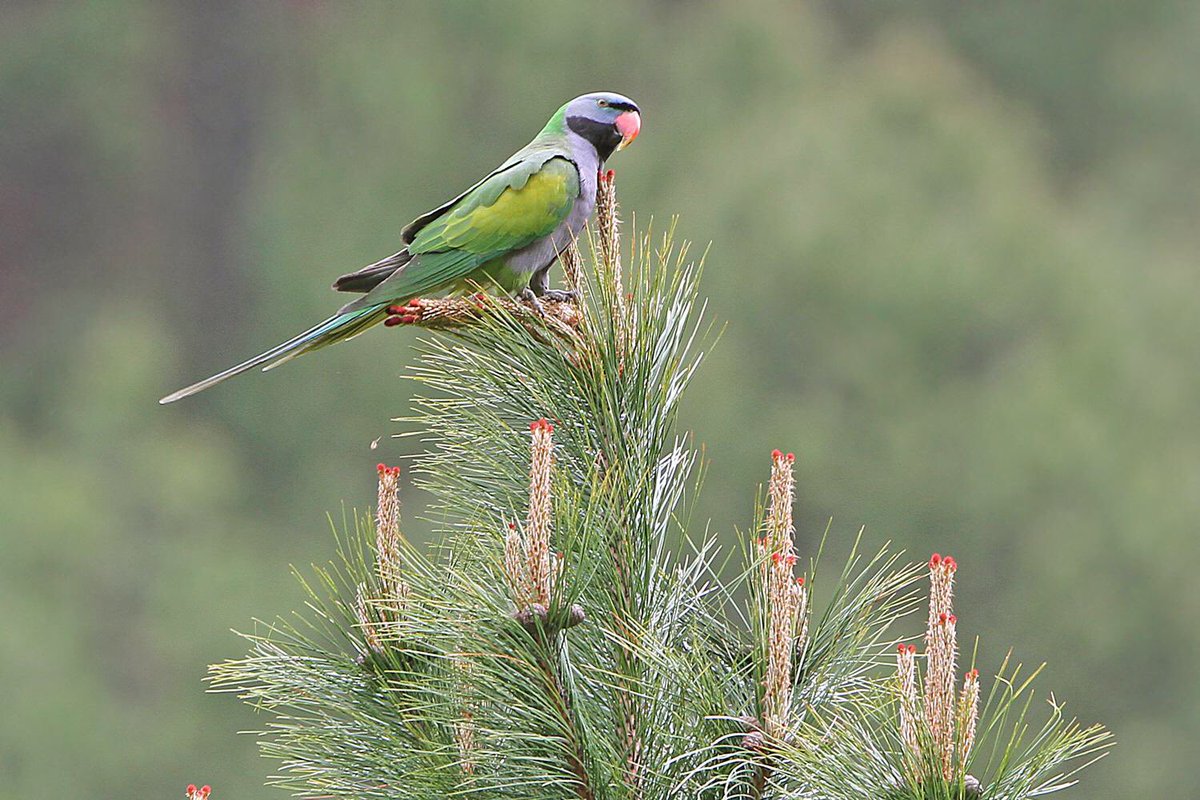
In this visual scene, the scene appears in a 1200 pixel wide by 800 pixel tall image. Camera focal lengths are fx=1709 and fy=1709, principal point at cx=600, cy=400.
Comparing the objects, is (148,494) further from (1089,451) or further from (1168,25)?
(1168,25)

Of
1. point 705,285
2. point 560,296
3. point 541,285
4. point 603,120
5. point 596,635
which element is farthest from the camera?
point 705,285

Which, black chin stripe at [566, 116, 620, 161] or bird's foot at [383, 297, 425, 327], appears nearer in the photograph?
bird's foot at [383, 297, 425, 327]

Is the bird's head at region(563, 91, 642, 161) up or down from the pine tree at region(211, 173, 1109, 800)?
up

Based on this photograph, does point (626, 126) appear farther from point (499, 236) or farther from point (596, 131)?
point (499, 236)

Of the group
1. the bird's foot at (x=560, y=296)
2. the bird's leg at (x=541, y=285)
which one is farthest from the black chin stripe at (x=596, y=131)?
the bird's foot at (x=560, y=296)

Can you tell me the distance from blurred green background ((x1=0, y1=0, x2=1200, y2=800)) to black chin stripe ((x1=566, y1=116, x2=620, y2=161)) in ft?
Result: 24.7

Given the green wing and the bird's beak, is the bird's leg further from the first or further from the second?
the bird's beak

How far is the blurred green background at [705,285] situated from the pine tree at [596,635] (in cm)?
892

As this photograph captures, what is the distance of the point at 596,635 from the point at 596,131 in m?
1.87

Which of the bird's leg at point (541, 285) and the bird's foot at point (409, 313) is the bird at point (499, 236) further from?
the bird's foot at point (409, 313)

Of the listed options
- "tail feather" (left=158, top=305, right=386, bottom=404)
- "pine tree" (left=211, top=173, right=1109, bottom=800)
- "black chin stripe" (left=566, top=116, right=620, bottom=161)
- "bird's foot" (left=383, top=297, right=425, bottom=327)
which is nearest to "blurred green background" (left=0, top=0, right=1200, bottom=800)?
"black chin stripe" (left=566, top=116, right=620, bottom=161)

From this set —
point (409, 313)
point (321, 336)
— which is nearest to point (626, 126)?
point (321, 336)

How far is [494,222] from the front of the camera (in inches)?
145

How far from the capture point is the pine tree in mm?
2070
